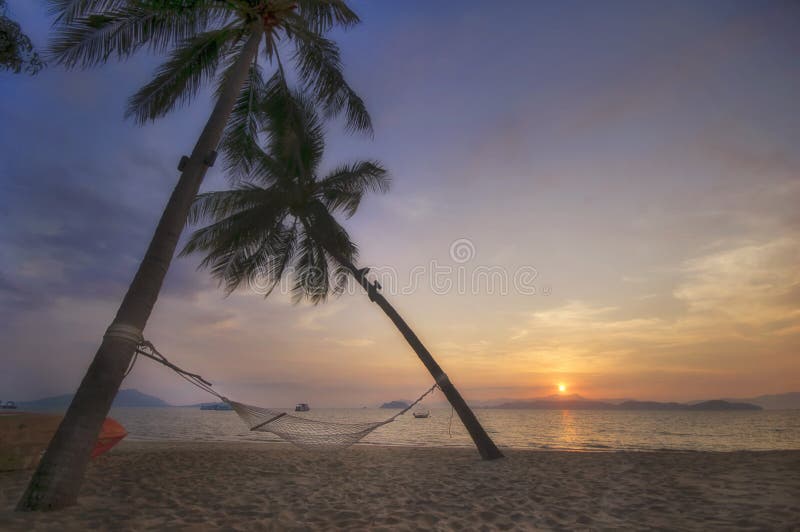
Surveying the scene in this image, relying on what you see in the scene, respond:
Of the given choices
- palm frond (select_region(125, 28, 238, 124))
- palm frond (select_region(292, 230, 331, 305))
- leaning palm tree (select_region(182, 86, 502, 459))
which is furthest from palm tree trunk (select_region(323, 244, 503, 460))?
palm frond (select_region(125, 28, 238, 124))

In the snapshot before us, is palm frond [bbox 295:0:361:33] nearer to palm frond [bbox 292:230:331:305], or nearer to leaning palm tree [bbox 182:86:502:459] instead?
leaning palm tree [bbox 182:86:502:459]

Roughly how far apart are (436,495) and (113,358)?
3721mm

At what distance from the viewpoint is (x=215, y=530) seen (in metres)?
3.34

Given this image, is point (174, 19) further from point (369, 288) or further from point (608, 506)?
point (608, 506)

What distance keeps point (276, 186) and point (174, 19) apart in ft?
13.0

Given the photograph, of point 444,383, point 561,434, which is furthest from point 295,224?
point 561,434

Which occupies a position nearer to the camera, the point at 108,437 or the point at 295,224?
the point at 108,437

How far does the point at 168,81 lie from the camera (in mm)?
5699

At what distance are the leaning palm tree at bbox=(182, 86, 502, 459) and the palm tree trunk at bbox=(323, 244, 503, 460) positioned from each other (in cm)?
2

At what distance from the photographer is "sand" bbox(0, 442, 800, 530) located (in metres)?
3.68

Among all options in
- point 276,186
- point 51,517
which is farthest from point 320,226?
point 51,517

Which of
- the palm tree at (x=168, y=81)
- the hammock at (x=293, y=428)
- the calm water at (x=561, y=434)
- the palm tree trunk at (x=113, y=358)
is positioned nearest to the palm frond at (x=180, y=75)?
the palm tree at (x=168, y=81)

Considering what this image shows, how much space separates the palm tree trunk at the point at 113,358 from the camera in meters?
3.28

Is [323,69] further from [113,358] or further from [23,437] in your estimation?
[23,437]
